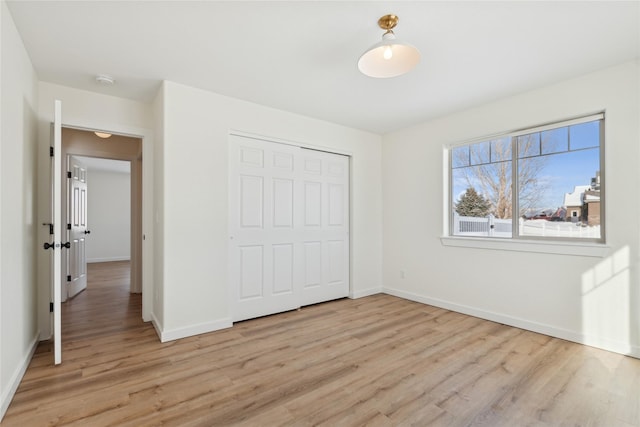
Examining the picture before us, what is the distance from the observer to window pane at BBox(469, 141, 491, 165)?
146 inches

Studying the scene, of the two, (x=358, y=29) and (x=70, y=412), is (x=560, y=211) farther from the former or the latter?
(x=70, y=412)

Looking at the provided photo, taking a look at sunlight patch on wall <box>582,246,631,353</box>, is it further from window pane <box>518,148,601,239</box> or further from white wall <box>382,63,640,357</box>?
window pane <box>518,148,601,239</box>

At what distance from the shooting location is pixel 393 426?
172cm

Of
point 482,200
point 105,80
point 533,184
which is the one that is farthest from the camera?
point 482,200

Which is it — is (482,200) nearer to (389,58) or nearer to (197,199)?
(389,58)

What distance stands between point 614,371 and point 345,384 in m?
2.12

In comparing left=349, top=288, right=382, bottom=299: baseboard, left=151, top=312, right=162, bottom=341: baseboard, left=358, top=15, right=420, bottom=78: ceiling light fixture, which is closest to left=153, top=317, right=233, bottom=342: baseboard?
left=151, top=312, right=162, bottom=341: baseboard

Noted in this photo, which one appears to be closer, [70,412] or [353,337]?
[70,412]

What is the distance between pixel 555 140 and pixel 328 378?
128 inches

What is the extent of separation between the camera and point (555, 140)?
3.14m

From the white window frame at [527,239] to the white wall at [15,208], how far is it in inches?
165

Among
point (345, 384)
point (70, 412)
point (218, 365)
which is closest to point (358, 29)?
point (345, 384)

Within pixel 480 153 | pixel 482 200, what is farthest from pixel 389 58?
pixel 482 200

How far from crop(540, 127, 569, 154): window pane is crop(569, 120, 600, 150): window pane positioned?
0.05 metres
